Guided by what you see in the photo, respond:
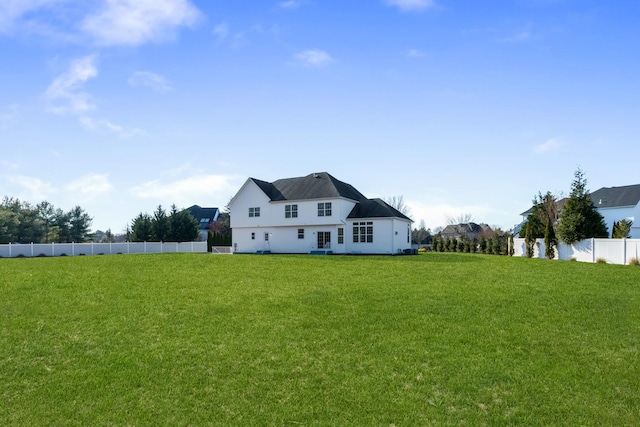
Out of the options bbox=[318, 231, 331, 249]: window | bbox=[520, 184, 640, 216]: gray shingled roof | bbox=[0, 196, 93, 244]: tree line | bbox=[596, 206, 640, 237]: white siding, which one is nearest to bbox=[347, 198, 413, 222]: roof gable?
bbox=[318, 231, 331, 249]: window

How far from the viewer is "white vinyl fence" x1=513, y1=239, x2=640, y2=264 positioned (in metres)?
20.3

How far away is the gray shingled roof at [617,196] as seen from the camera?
42725 millimetres

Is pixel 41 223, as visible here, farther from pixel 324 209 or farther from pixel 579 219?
pixel 579 219

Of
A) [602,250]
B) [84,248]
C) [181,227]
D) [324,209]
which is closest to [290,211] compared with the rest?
[324,209]

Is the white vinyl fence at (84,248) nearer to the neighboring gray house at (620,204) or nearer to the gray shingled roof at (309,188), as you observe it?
the gray shingled roof at (309,188)

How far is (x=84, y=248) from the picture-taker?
35656 mm

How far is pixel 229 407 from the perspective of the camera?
18.7 feet

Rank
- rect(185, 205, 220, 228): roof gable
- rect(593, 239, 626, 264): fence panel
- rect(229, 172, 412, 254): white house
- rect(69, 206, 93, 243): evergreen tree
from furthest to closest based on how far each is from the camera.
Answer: rect(185, 205, 220, 228): roof gable
rect(69, 206, 93, 243): evergreen tree
rect(229, 172, 412, 254): white house
rect(593, 239, 626, 264): fence panel

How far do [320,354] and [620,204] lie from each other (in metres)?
48.2

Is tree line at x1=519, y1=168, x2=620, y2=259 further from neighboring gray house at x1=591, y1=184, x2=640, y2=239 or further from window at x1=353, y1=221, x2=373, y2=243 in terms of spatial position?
neighboring gray house at x1=591, y1=184, x2=640, y2=239

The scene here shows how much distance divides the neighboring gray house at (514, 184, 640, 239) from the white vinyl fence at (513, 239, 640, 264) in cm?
1674

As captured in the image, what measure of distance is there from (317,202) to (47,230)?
42842 millimetres

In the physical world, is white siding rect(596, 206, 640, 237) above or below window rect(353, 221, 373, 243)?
above

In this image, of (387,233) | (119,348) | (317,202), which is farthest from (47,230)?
(119,348)
